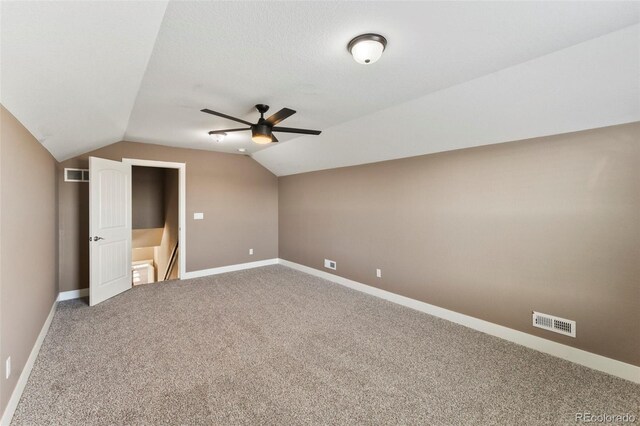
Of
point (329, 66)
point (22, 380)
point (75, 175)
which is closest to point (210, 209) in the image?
point (75, 175)

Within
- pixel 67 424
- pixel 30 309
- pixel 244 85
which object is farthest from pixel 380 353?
pixel 30 309

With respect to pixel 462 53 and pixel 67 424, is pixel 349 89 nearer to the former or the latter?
pixel 462 53

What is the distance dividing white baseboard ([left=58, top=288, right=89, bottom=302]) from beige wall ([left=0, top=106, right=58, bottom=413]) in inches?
40.2

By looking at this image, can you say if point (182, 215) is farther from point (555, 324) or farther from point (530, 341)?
point (555, 324)

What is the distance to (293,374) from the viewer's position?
2.31m

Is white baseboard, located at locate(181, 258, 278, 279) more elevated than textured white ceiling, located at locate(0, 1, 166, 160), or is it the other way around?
textured white ceiling, located at locate(0, 1, 166, 160)

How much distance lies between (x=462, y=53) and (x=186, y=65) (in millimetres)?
2057

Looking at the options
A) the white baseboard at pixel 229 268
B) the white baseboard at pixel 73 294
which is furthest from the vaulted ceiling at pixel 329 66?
the white baseboard at pixel 229 268

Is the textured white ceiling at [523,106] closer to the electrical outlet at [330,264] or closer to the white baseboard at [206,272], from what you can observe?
the electrical outlet at [330,264]

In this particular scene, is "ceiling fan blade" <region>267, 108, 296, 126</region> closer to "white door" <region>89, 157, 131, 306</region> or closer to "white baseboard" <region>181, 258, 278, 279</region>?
"white door" <region>89, 157, 131, 306</region>

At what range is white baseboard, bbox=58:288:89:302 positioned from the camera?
402 cm

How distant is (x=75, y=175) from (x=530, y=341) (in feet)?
20.9

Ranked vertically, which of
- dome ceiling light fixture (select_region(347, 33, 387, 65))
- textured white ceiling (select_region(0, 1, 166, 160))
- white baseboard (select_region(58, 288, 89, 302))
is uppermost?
dome ceiling light fixture (select_region(347, 33, 387, 65))

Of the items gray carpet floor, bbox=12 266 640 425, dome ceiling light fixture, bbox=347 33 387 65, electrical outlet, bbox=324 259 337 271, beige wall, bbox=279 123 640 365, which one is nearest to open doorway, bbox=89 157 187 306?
gray carpet floor, bbox=12 266 640 425
